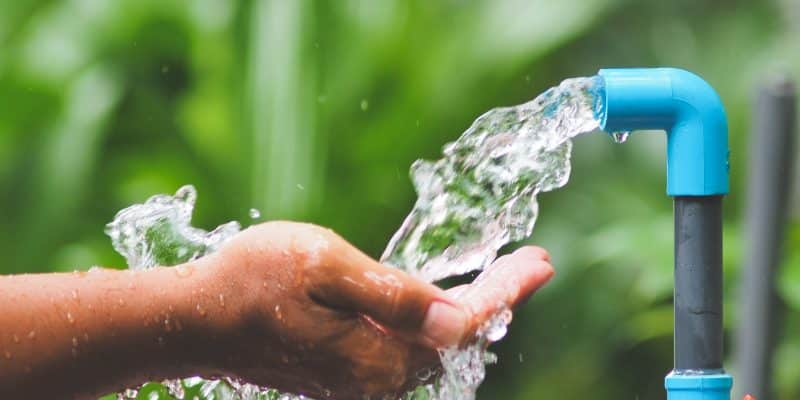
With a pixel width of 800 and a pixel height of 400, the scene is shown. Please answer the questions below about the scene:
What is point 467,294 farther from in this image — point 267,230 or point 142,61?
point 142,61

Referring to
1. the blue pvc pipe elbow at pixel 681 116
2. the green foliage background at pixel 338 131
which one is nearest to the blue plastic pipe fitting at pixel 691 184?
the blue pvc pipe elbow at pixel 681 116

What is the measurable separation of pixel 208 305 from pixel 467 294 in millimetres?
210

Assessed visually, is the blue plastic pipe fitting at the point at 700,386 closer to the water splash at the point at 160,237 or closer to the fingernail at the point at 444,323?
the fingernail at the point at 444,323

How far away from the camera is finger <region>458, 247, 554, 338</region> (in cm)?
98

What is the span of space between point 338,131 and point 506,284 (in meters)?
1.85

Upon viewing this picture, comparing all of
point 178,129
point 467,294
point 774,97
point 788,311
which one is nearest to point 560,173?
point 467,294

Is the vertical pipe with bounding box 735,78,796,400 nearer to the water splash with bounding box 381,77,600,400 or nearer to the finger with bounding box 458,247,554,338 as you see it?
the water splash with bounding box 381,77,600,400

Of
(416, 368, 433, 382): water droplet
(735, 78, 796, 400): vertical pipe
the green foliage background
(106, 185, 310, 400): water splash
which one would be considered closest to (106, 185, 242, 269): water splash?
(106, 185, 310, 400): water splash

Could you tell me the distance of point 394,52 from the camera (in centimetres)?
287

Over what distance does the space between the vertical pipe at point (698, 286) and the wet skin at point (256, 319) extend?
107mm

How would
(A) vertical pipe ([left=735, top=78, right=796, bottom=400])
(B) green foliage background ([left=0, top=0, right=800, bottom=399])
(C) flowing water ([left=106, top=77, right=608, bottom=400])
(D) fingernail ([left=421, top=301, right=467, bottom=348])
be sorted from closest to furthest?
(D) fingernail ([left=421, top=301, right=467, bottom=348])
(C) flowing water ([left=106, top=77, right=608, bottom=400])
(A) vertical pipe ([left=735, top=78, right=796, bottom=400])
(B) green foliage background ([left=0, top=0, right=800, bottom=399])

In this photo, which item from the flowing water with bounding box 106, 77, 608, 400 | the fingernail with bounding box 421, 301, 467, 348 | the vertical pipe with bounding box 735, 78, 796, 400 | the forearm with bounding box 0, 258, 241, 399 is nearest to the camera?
the fingernail with bounding box 421, 301, 467, 348

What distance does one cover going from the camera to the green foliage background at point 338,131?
108 inches

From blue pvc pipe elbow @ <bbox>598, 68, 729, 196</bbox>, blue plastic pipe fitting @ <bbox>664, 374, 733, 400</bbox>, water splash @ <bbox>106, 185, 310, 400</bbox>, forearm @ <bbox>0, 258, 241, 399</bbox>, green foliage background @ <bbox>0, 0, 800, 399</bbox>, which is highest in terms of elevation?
green foliage background @ <bbox>0, 0, 800, 399</bbox>
